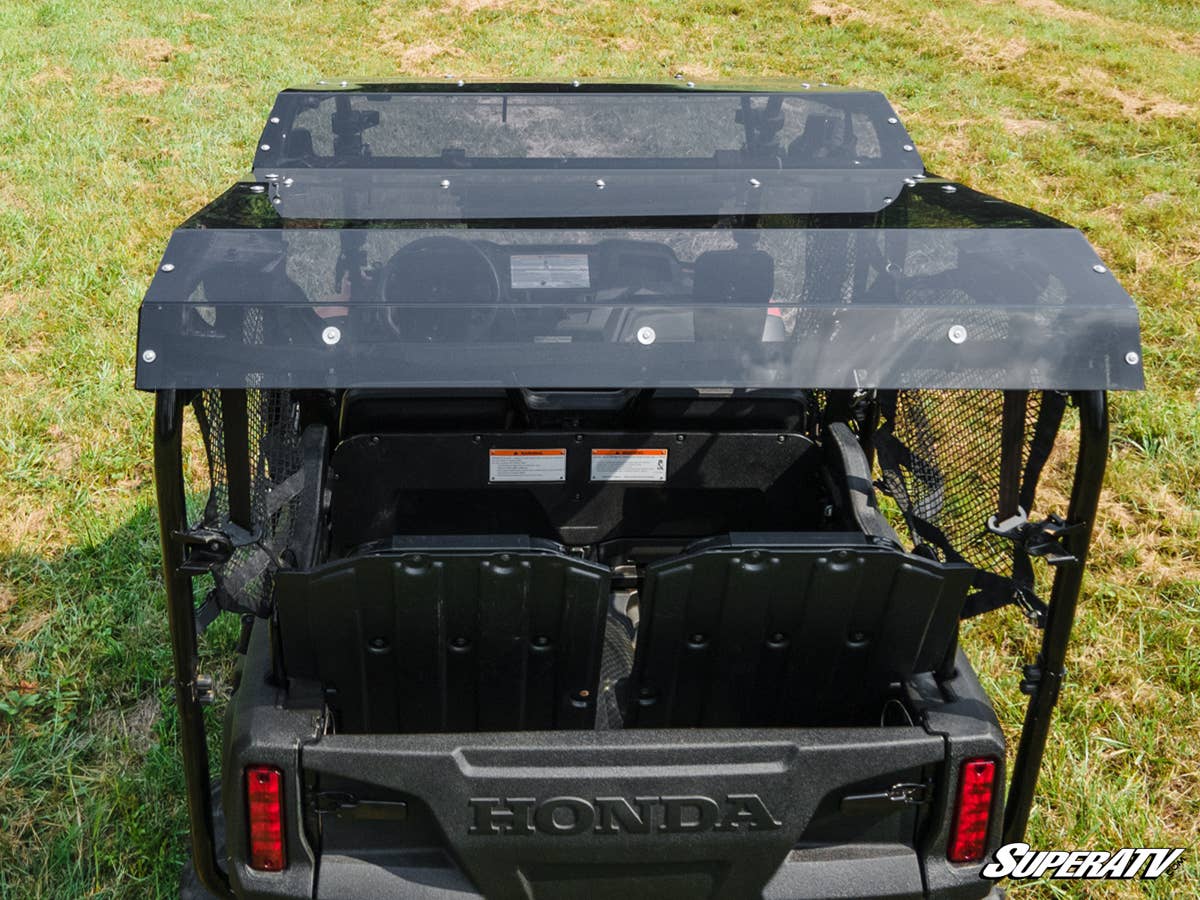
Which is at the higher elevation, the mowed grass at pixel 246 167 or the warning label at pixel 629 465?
the warning label at pixel 629 465

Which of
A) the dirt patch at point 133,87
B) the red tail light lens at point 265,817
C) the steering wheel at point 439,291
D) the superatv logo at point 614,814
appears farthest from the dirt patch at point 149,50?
the superatv logo at point 614,814

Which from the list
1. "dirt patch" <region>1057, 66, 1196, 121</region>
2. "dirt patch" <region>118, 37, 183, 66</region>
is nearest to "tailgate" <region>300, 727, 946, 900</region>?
"dirt patch" <region>1057, 66, 1196, 121</region>

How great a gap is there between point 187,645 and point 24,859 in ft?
4.53

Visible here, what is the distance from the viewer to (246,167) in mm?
8344

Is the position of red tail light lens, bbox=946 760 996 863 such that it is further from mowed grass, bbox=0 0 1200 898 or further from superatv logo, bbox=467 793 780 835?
mowed grass, bbox=0 0 1200 898

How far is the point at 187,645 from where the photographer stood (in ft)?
6.73

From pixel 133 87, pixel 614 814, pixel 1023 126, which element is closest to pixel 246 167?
pixel 133 87

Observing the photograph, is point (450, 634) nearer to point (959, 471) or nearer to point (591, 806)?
point (591, 806)

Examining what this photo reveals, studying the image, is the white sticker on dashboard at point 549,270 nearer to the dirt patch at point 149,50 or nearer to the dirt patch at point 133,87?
the dirt patch at point 133,87

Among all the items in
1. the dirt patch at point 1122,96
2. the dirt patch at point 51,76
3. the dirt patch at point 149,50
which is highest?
the dirt patch at point 1122,96

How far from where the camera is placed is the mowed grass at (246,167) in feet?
10.7

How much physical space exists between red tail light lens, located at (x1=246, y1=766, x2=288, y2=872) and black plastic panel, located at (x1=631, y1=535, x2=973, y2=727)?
2.26 ft

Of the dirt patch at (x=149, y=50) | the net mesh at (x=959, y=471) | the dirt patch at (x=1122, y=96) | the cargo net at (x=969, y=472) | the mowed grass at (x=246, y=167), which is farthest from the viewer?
→ the dirt patch at (x=149, y=50)

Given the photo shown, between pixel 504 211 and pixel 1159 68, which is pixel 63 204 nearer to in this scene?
pixel 504 211
